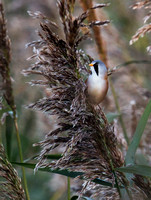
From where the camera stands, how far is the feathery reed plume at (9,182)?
1.27 m

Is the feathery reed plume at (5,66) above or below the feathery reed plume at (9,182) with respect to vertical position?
above

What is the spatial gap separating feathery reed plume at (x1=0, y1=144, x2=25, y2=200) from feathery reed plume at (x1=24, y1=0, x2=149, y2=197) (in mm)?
104

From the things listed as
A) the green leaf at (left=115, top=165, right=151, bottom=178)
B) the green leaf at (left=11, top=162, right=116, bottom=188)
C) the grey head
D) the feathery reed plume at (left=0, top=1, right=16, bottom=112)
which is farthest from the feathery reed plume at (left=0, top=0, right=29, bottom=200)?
the green leaf at (left=115, top=165, right=151, bottom=178)

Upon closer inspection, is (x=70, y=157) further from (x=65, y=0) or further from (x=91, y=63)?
(x=65, y=0)

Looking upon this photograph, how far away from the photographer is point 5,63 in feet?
5.22

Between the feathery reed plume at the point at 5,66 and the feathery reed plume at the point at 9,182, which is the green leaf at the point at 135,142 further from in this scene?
the feathery reed plume at the point at 5,66

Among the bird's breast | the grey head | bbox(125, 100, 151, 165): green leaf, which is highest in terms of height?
the grey head

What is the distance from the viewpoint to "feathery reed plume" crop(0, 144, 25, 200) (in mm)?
1272

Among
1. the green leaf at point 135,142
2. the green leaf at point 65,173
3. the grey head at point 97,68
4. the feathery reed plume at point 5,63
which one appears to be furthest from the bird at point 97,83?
the feathery reed plume at point 5,63

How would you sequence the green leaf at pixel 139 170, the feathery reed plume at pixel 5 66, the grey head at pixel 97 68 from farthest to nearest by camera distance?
the feathery reed plume at pixel 5 66 → the grey head at pixel 97 68 → the green leaf at pixel 139 170

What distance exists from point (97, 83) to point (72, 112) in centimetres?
19

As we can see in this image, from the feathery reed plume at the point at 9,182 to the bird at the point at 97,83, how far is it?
1.25 feet

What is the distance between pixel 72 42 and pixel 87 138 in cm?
36

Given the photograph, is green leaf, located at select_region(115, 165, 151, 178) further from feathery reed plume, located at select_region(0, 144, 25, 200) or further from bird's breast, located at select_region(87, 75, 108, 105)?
feathery reed plume, located at select_region(0, 144, 25, 200)
